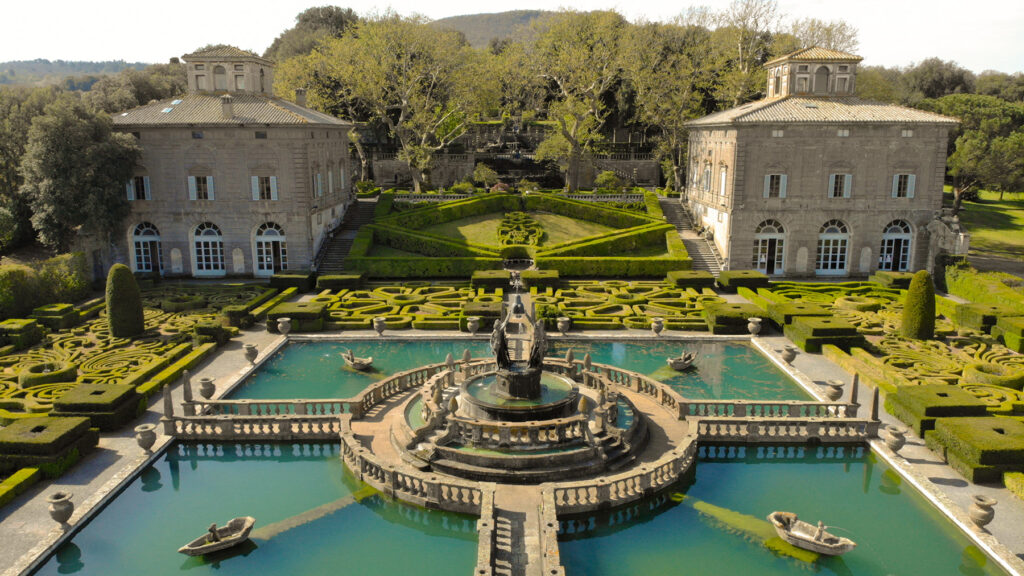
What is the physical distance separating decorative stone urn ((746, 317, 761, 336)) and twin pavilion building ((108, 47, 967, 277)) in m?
13.4

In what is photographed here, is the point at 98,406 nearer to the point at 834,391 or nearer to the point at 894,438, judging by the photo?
the point at 834,391

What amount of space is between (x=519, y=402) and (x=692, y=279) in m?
23.4

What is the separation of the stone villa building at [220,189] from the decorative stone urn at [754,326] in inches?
1053

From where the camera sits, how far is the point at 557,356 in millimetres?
30875

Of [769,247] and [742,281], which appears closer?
[742,281]

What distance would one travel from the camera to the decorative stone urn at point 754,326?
33.2 m

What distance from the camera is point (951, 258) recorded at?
42.5 meters

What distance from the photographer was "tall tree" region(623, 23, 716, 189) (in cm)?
6356

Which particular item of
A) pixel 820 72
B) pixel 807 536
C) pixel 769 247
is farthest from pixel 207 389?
pixel 820 72

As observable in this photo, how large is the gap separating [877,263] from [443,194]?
32198 mm

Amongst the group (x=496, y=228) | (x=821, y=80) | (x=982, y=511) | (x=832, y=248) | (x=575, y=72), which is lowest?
(x=982, y=511)

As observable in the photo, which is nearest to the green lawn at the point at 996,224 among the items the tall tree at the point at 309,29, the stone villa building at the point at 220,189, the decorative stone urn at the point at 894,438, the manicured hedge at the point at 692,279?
the manicured hedge at the point at 692,279

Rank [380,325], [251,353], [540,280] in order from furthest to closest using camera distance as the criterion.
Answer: [540,280] < [380,325] < [251,353]

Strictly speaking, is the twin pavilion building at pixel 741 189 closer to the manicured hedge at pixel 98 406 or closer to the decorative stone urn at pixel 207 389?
the decorative stone urn at pixel 207 389
